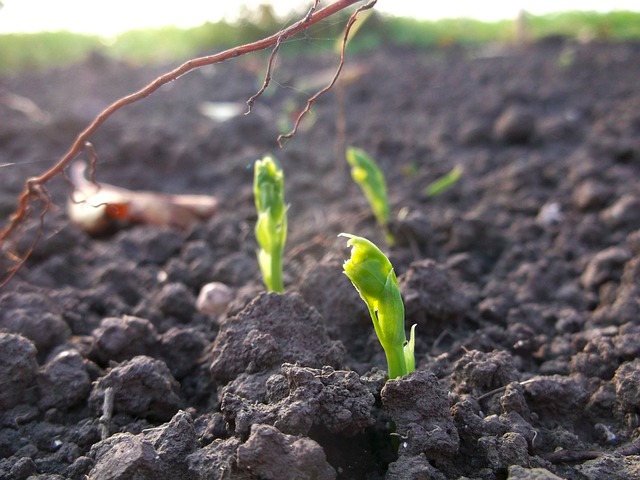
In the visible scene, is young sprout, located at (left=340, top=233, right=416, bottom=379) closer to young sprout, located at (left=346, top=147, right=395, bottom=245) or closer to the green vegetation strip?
young sprout, located at (left=346, top=147, right=395, bottom=245)

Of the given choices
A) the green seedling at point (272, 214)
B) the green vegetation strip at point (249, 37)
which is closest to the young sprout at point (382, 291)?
the green seedling at point (272, 214)

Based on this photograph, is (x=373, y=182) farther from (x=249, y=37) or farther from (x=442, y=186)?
(x=249, y=37)

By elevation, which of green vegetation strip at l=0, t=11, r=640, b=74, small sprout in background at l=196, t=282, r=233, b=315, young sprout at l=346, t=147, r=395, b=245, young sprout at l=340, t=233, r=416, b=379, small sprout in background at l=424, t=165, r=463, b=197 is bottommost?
young sprout at l=340, t=233, r=416, b=379

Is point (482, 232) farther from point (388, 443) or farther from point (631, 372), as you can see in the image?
point (388, 443)

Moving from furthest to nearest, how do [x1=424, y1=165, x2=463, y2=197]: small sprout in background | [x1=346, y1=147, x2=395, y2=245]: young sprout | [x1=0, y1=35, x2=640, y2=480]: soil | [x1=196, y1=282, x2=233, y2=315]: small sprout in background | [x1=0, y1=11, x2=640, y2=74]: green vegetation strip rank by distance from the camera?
1. [x1=0, y1=11, x2=640, y2=74]: green vegetation strip
2. [x1=424, y1=165, x2=463, y2=197]: small sprout in background
3. [x1=346, y1=147, x2=395, y2=245]: young sprout
4. [x1=196, y1=282, x2=233, y2=315]: small sprout in background
5. [x1=0, y1=35, x2=640, y2=480]: soil

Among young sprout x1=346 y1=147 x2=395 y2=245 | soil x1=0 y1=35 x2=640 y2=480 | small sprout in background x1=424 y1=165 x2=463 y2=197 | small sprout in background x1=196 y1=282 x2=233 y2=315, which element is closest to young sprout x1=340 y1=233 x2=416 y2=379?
soil x1=0 y1=35 x2=640 y2=480
